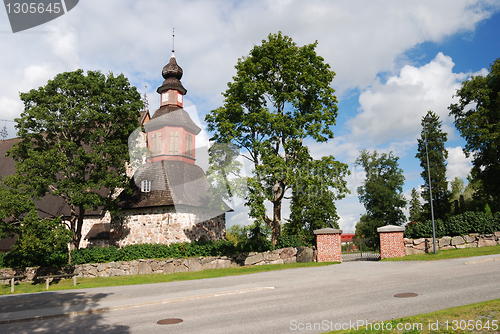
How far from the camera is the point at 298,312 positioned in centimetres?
881

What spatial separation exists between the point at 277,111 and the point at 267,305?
18159mm

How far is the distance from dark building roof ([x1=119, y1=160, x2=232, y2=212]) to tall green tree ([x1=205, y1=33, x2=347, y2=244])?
442 cm

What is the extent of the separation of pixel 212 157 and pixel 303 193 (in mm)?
7182

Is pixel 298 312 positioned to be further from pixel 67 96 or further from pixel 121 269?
pixel 67 96

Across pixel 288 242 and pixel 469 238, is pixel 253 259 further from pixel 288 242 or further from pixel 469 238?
pixel 469 238

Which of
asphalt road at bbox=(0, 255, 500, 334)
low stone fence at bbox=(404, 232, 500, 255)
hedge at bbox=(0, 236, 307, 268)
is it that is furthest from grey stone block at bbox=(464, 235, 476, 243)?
asphalt road at bbox=(0, 255, 500, 334)

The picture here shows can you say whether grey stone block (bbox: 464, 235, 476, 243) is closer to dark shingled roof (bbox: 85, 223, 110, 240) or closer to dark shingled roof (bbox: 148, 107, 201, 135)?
dark shingled roof (bbox: 148, 107, 201, 135)

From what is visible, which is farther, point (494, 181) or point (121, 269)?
point (494, 181)

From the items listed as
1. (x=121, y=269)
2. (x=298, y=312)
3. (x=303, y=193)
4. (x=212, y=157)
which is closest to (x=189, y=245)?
(x=121, y=269)

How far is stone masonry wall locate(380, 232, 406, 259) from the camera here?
76.0 ft

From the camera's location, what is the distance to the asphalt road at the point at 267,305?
26.2ft

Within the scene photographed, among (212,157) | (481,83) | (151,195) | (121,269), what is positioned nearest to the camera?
(121,269)

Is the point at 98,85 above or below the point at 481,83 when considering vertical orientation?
below

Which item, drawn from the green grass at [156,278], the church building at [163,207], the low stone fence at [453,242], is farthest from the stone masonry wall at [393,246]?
the church building at [163,207]
